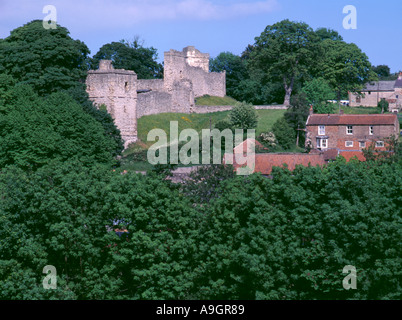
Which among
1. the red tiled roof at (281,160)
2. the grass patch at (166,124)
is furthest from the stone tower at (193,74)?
the red tiled roof at (281,160)

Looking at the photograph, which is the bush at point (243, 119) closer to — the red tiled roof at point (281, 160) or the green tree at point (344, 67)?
the red tiled roof at point (281, 160)

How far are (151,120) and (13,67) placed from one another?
13.0 meters

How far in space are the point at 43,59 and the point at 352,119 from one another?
2686 cm

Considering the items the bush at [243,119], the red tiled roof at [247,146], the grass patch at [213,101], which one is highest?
the grass patch at [213,101]

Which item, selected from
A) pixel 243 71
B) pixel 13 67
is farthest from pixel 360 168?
pixel 243 71

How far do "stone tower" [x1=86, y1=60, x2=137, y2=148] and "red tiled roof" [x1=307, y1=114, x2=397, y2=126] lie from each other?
16.1 m

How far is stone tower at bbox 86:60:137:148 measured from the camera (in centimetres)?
5394

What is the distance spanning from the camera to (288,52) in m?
69.9

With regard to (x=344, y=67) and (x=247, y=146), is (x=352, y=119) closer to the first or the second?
(x=247, y=146)

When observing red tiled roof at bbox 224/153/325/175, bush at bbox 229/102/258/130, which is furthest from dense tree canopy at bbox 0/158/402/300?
bush at bbox 229/102/258/130

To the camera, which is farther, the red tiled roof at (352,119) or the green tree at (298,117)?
the green tree at (298,117)

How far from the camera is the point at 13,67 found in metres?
52.2

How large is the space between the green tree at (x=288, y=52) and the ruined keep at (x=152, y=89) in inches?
322

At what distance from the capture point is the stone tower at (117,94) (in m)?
53.9
